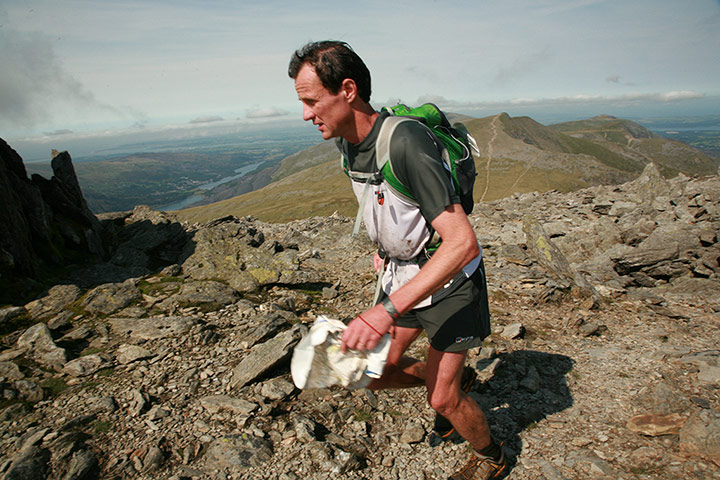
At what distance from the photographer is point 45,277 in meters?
9.77

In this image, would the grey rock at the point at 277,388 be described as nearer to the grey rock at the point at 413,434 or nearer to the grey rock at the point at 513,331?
the grey rock at the point at 413,434

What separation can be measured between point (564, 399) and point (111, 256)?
1360 centimetres

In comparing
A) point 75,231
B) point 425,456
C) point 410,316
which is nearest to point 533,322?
point 425,456

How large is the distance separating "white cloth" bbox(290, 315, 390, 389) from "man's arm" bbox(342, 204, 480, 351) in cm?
32

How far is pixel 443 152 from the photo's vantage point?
3.39 meters

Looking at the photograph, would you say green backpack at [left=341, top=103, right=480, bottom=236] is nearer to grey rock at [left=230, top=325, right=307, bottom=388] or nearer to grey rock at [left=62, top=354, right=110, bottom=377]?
grey rock at [left=230, top=325, right=307, bottom=388]

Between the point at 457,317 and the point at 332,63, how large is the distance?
110 inches

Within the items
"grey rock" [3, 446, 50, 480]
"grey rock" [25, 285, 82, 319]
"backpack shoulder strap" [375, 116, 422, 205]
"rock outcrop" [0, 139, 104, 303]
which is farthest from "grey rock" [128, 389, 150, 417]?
"rock outcrop" [0, 139, 104, 303]

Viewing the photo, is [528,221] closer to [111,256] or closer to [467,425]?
[467,425]

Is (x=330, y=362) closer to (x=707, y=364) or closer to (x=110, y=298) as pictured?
(x=707, y=364)

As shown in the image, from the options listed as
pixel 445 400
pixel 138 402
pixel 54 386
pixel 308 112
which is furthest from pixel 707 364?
pixel 54 386

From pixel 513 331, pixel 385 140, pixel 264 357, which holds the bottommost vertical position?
pixel 513 331

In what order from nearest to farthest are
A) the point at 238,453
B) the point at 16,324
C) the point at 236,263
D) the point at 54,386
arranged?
the point at 238,453, the point at 54,386, the point at 16,324, the point at 236,263

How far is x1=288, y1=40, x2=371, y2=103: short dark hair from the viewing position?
3424mm
